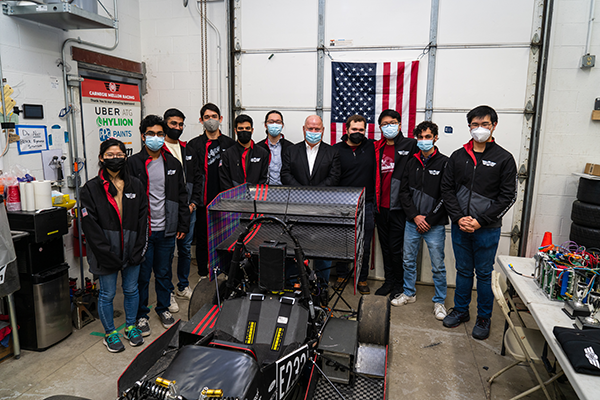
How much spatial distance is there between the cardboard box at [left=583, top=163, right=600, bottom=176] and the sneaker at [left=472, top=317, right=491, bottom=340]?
6.20ft

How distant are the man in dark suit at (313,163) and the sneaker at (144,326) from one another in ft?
5.86

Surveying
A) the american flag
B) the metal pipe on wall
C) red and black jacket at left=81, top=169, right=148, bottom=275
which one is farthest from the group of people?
the metal pipe on wall

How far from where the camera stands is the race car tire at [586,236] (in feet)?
13.7

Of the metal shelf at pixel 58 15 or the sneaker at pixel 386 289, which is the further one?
the sneaker at pixel 386 289

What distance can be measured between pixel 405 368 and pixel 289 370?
1.37 m

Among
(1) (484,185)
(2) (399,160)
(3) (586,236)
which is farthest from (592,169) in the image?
(2) (399,160)

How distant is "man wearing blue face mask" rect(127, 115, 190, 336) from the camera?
363cm

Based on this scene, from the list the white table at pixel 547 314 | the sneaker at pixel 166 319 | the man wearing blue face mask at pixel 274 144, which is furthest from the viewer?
the man wearing blue face mask at pixel 274 144

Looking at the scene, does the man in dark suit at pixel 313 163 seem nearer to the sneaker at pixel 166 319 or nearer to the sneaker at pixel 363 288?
the sneaker at pixel 363 288

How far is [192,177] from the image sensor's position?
13.8ft

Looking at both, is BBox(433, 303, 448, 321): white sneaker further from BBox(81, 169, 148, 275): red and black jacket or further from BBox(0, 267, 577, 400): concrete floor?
BBox(81, 169, 148, 275): red and black jacket

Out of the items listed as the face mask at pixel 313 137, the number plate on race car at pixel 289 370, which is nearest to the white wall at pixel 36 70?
the face mask at pixel 313 137

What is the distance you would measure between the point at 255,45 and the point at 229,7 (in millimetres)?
560

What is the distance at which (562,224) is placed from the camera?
4.62 meters
